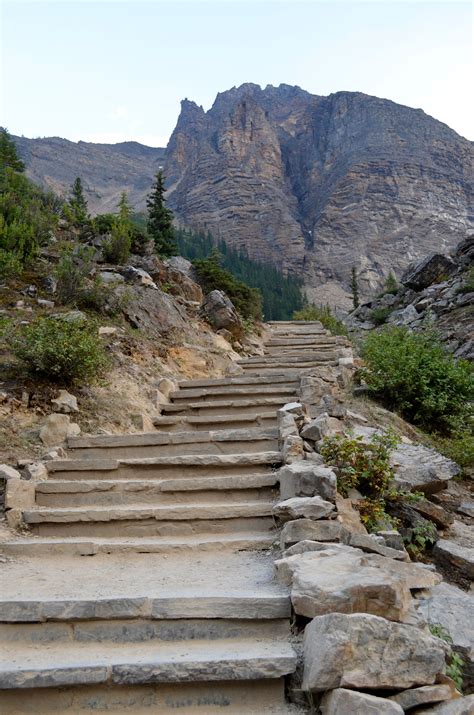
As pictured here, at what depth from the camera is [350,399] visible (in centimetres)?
687

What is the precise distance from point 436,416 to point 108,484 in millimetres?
4591

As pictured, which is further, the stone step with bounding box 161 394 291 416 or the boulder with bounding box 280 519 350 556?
the stone step with bounding box 161 394 291 416

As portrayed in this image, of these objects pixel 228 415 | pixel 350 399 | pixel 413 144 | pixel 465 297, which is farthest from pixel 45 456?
pixel 413 144

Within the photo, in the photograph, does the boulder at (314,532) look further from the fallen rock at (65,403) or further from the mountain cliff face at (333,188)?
the mountain cliff face at (333,188)

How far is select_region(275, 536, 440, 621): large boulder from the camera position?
7.25 ft

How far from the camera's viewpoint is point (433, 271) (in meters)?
19.2

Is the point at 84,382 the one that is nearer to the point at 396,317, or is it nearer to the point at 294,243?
A: the point at 396,317

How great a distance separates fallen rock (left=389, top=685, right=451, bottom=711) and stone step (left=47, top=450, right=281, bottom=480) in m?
2.53

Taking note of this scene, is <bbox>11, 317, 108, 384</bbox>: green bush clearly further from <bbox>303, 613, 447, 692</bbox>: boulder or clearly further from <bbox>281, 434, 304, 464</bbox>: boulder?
<bbox>303, 613, 447, 692</bbox>: boulder

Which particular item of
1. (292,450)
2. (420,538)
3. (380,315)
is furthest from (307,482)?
(380,315)

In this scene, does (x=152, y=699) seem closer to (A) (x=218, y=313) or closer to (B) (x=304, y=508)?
(B) (x=304, y=508)

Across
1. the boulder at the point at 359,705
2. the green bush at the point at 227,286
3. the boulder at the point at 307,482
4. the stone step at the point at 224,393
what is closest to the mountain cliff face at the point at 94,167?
the green bush at the point at 227,286

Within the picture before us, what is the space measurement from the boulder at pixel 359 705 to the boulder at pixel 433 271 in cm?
1853

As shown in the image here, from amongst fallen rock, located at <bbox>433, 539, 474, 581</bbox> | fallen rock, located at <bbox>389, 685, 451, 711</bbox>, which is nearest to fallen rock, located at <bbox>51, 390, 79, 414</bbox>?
fallen rock, located at <bbox>433, 539, 474, 581</bbox>
